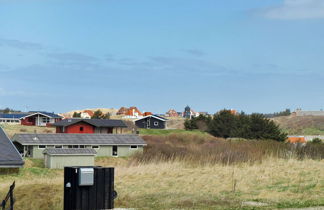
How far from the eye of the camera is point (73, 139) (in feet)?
196

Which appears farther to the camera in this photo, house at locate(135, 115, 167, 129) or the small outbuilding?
house at locate(135, 115, 167, 129)

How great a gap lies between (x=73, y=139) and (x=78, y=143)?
948mm

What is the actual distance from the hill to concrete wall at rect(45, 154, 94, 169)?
7946cm

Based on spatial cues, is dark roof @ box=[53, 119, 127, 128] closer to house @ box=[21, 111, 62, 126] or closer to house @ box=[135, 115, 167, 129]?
house @ box=[135, 115, 167, 129]

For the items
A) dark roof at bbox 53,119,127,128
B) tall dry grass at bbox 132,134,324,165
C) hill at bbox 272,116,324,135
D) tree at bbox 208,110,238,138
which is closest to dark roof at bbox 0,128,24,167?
tall dry grass at bbox 132,134,324,165

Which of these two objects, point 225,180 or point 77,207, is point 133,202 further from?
point 225,180

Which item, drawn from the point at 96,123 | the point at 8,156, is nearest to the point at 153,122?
the point at 96,123

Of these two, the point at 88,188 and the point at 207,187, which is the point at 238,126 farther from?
the point at 88,188

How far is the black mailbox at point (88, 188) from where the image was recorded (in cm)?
1538

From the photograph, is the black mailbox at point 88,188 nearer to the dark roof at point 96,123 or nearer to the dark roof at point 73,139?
the dark roof at point 73,139

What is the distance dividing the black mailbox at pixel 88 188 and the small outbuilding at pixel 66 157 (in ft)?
114

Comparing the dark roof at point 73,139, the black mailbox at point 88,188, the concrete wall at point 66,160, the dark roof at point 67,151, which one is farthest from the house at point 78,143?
the black mailbox at point 88,188

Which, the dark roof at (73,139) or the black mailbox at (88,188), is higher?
the dark roof at (73,139)

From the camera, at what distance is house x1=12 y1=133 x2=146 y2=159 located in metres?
57.1
